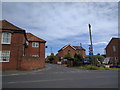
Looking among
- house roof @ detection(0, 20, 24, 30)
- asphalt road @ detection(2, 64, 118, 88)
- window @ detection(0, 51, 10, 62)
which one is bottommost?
asphalt road @ detection(2, 64, 118, 88)

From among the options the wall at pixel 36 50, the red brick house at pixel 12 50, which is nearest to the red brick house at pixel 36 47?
the wall at pixel 36 50

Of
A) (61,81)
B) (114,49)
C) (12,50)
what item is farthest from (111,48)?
(61,81)

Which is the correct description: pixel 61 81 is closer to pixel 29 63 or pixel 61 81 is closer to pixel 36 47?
pixel 29 63

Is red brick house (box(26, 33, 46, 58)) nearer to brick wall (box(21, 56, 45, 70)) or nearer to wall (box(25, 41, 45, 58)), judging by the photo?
wall (box(25, 41, 45, 58))

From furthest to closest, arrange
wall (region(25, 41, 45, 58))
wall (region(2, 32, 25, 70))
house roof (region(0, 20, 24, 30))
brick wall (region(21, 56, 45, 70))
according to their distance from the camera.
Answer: wall (region(25, 41, 45, 58)) < house roof (region(0, 20, 24, 30)) < brick wall (region(21, 56, 45, 70)) < wall (region(2, 32, 25, 70))

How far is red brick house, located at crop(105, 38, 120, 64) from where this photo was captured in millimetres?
32675

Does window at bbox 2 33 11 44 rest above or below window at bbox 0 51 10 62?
above

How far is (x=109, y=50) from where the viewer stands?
37.1m

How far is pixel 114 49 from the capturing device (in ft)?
113

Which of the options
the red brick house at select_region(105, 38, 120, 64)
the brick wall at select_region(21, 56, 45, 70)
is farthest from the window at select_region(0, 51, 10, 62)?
the red brick house at select_region(105, 38, 120, 64)

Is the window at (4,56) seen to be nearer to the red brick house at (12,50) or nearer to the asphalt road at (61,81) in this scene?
the red brick house at (12,50)

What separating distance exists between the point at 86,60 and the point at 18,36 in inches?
731

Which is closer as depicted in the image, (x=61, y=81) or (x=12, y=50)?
(x=61, y=81)

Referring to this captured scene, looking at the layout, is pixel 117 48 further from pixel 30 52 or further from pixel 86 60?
pixel 30 52
